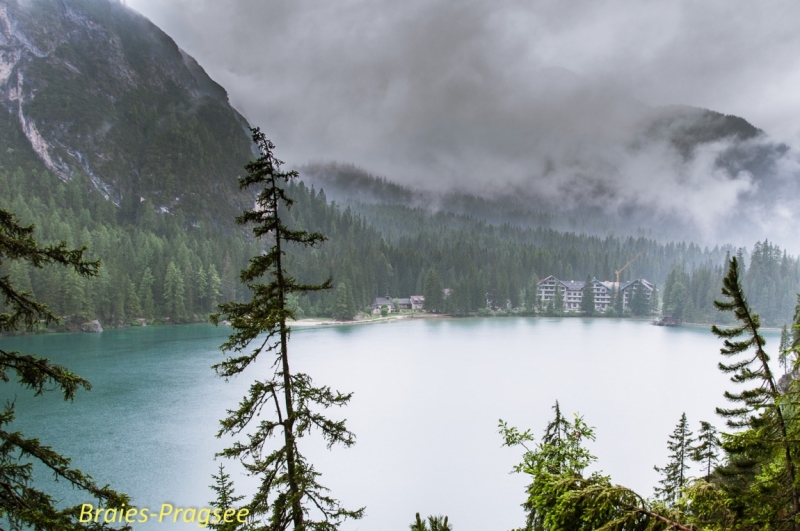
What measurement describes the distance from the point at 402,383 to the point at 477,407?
300 inches

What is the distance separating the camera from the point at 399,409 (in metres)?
28.9

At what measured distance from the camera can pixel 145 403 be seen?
27.9 metres

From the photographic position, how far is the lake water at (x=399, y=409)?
18.0 metres

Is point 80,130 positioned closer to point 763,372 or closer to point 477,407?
point 477,407

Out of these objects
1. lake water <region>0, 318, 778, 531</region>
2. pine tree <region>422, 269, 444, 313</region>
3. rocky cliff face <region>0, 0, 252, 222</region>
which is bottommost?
lake water <region>0, 318, 778, 531</region>

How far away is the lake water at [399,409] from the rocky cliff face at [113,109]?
66.3m

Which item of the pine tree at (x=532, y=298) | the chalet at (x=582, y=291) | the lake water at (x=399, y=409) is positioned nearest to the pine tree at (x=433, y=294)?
the pine tree at (x=532, y=298)

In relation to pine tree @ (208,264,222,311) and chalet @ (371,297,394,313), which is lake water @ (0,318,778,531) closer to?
pine tree @ (208,264,222,311)

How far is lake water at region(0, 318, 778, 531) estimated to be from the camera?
18.0 meters

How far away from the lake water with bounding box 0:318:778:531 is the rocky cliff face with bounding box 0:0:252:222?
66.3m

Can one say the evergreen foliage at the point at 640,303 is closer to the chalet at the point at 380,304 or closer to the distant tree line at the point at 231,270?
the distant tree line at the point at 231,270

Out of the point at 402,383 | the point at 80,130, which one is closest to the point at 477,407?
the point at 402,383

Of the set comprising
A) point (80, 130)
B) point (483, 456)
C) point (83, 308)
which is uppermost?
point (80, 130)

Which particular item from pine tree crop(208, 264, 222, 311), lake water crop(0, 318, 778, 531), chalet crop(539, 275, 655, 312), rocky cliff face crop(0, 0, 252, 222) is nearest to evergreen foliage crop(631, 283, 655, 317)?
chalet crop(539, 275, 655, 312)
